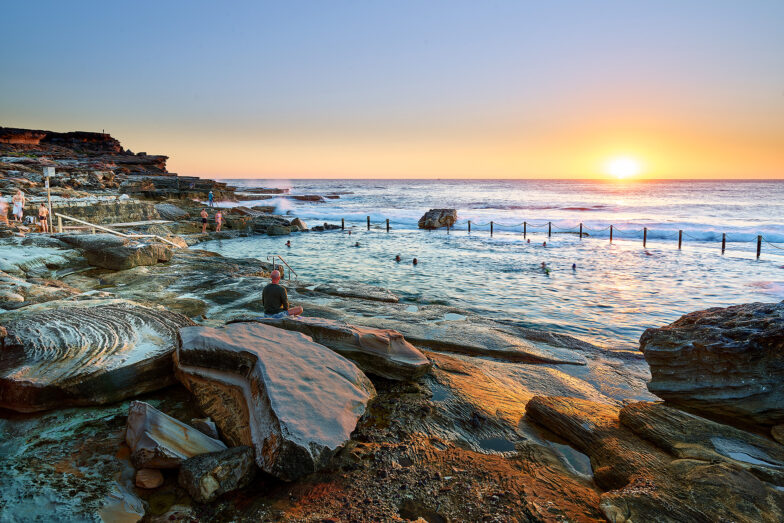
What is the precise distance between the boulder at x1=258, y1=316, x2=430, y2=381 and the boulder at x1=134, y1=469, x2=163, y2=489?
2621 mm

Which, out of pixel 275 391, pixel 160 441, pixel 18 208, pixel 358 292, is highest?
pixel 18 208

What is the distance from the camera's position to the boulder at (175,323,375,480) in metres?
3.54

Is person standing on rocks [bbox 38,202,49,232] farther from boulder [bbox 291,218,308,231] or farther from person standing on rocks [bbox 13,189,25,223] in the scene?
boulder [bbox 291,218,308,231]

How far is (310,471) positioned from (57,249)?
12429 mm

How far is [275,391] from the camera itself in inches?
158

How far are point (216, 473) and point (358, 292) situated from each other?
26.6 feet

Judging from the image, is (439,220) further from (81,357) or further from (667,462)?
(667,462)

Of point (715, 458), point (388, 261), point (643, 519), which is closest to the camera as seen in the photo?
point (643, 519)

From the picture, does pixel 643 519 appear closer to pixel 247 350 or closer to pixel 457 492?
pixel 457 492

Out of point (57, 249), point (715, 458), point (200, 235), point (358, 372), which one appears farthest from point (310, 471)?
point (200, 235)

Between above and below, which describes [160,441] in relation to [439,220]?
below

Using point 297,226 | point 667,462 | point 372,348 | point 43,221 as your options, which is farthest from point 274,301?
point 297,226

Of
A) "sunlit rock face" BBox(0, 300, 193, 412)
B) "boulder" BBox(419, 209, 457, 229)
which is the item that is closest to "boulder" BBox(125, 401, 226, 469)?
"sunlit rock face" BBox(0, 300, 193, 412)

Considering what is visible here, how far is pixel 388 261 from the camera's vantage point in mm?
19312
